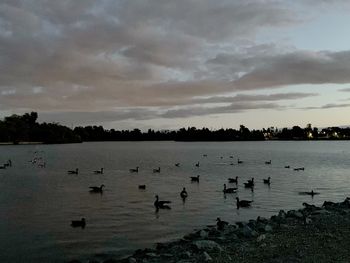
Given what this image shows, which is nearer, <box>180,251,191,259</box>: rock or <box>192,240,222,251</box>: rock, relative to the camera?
<box>180,251,191,259</box>: rock

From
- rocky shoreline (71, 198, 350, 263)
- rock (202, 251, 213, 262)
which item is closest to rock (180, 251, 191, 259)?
rocky shoreline (71, 198, 350, 263)

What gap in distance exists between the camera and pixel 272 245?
16.9 metres

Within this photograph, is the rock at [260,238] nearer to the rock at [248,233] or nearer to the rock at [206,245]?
the rock at [248,233]

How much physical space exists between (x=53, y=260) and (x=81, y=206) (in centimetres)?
1555

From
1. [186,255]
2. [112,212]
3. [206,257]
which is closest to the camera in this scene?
[206,257]

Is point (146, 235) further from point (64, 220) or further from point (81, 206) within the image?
point (81, 206)

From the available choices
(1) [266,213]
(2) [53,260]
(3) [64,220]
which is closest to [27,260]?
(2) [53,260]

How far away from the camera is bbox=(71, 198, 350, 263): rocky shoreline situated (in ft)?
49.3

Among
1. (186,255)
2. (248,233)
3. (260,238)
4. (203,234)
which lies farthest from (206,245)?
(203,234)

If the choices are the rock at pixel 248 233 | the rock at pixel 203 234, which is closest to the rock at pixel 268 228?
the rock at pixel 248 233

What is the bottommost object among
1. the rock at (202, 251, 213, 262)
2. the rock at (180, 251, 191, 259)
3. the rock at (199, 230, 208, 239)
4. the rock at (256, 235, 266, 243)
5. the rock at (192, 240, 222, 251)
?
the rock at (199, 230, 208, 239)

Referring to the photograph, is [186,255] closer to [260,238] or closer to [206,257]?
[206,257]

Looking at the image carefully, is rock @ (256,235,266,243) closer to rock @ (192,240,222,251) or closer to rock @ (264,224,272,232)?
rock @ (192,240,222,251)

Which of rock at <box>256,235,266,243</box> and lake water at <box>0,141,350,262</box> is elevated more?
rock at <box>256,235,266,243</box>
